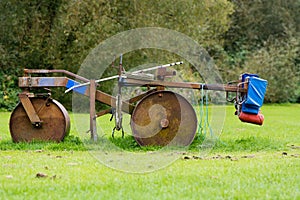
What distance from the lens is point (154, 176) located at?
20.5 feet

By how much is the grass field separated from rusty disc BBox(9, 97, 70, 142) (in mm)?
418

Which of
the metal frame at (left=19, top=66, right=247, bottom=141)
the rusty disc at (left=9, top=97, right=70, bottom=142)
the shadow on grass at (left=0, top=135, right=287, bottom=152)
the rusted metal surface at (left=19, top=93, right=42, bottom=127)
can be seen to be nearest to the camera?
the shadow on grass at (left=0, top=135, right=287, bottom=152)

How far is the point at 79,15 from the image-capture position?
66.6 ft

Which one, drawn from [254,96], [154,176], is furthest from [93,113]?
[154,176]

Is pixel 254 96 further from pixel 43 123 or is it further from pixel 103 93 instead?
pixel 43 123

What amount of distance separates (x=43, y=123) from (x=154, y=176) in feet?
12.4

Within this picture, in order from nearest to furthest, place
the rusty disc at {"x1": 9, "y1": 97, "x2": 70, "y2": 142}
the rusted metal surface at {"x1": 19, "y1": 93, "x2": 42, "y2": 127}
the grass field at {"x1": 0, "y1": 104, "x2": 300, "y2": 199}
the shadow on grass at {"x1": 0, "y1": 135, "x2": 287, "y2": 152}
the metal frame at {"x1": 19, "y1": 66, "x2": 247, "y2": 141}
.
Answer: the grass field at {"x1": 0, "y1": 104, "x2": 300, "y2": 199} < the shadow on grass at {"x1": 0, "y1": 135, "x2": 287, "y2": 152} < the metal frame at {"x1": 19, "y1": 66, "x2": 247, "y2": 141} < the rusted metal surface at {"x1": 19, "y1": 93, "x2": 42, "y2": 127} < the rusty disc at {"x1": 9, "y1": 97, "x2": 70, "y2": 142}

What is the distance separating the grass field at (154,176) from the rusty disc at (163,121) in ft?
0.94

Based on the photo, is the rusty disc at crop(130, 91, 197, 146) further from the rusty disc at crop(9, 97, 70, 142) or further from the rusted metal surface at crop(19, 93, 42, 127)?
the rusted metal surface at crop(19, 93, 42, 127)

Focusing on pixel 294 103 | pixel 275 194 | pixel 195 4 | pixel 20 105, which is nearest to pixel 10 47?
pixel 195 4

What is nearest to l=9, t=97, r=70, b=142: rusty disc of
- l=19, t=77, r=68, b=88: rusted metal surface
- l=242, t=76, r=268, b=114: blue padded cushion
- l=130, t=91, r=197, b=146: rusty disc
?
l=19, t=77, r=68, b=88: rusted metal surface

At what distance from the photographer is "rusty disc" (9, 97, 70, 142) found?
9.54 m

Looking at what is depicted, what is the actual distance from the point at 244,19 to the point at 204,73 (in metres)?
12.5

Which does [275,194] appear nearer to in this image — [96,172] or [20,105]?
[96,172]
